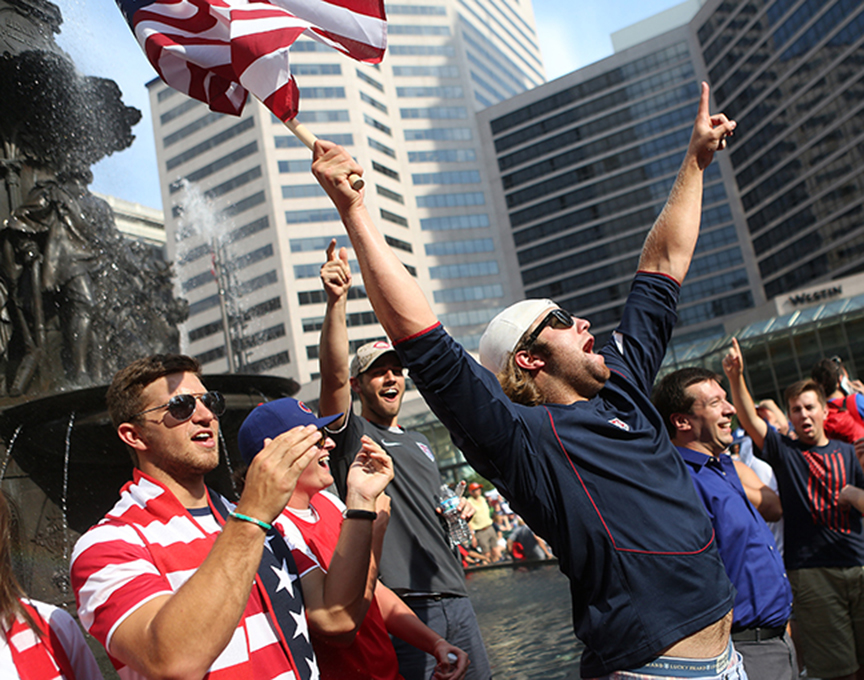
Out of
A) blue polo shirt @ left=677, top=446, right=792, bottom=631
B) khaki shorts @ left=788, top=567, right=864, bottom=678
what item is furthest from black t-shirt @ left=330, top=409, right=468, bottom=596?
khaki shorts @ left=788, top=567, right=864, bottom=678

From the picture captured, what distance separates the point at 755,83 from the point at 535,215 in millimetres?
26132

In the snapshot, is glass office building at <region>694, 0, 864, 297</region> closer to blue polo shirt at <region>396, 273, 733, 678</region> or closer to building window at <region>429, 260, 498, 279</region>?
building window at <region>429, 260, 498, 279</region>

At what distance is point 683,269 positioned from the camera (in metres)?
2.83

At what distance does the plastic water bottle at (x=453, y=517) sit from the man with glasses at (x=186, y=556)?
985 mm

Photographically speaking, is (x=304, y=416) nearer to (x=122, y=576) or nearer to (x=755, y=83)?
(x=122, y=576)

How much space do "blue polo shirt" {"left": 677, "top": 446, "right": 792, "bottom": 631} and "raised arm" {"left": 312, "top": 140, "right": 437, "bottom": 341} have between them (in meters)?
1.70

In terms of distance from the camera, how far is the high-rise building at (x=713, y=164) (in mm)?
64688

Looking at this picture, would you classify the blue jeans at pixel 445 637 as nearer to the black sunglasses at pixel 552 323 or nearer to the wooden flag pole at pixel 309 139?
the black sunglasses at pixel 552 323

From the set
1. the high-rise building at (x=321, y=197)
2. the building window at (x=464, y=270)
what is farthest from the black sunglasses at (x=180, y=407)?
the building window at (x=464, y=270)

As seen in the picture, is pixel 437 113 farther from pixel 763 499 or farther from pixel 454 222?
pixel 763 499

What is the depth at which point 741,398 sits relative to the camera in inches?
174

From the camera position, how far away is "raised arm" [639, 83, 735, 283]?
9.34 feet

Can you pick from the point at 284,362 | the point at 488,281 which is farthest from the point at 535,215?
the point at 284,362

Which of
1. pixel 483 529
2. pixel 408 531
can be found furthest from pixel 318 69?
A: pixel 408 531
